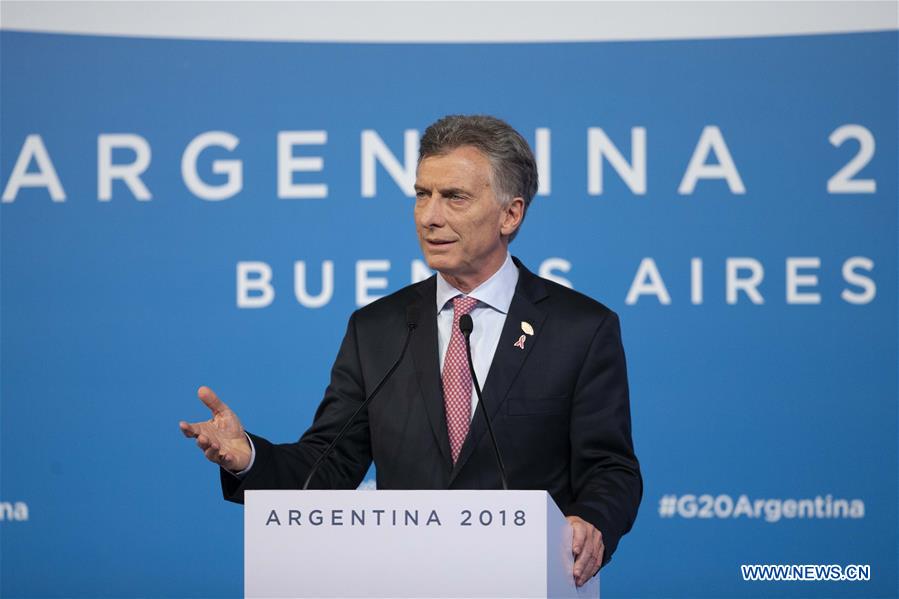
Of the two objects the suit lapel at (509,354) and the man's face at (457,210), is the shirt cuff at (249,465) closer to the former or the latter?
the suit lapel at (509,354)

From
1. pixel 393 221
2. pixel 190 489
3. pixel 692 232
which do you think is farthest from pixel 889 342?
pixel 190 489

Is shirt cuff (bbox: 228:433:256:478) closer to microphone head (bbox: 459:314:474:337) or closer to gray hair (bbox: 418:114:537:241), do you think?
microphone head (bbox: 459:314:474:337)

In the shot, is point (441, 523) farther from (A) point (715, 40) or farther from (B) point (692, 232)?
(A) point (715, 40)

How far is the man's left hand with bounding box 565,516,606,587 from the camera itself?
7.14ft

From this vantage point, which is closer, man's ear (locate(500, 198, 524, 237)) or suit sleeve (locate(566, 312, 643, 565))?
suit sleeve (locate(566, 312, 643, 565))

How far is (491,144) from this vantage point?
264 cm

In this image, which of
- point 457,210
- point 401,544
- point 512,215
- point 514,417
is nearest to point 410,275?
point 512,215

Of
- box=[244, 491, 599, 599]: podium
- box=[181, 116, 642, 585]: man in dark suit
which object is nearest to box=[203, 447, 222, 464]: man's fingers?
box=[181, 116, 642, 585]: man in dark suit

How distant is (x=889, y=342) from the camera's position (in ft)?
12.6

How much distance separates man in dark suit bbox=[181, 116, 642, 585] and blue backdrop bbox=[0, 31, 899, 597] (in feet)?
4.13

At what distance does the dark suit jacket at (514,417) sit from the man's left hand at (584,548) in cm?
18

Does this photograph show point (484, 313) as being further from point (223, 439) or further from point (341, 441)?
point (223, 439)

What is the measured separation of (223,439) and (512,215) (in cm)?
86

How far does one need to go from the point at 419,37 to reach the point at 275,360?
121 cm
